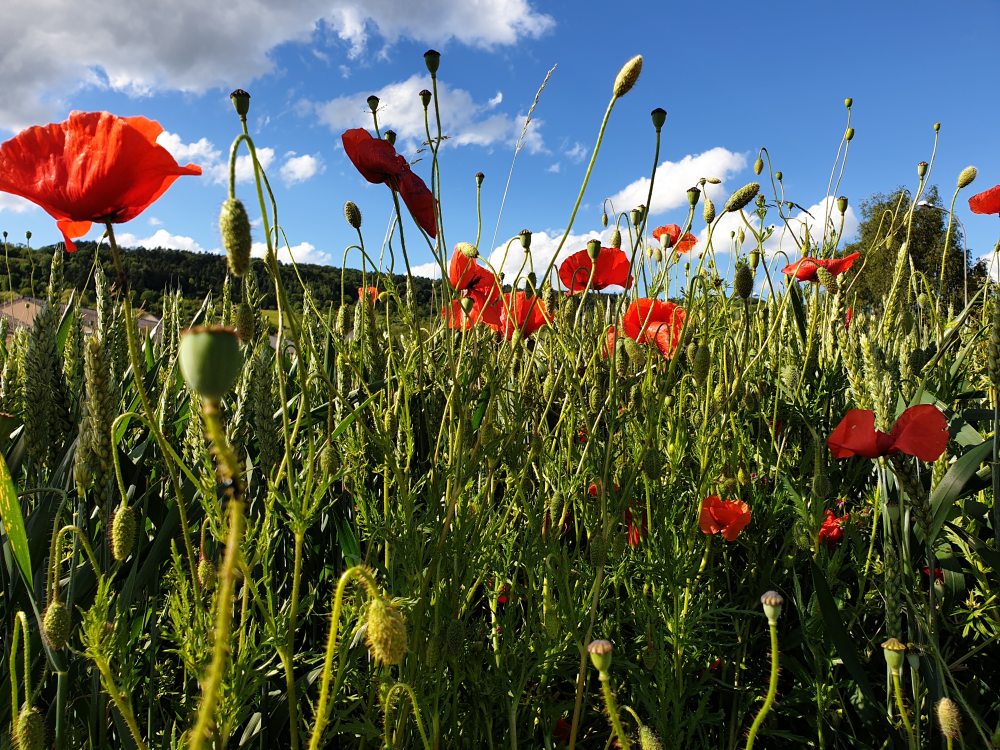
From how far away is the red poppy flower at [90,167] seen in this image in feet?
2.82

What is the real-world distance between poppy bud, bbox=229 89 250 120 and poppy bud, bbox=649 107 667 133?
0.63 meters

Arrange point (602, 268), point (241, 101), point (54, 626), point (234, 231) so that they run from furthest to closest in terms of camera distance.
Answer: point (602, 268), point (241, 101), point (54, 626), point (234, 231)

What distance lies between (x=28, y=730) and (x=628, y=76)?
1048mm

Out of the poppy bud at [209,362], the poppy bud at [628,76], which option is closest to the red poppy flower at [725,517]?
the poppy bud at [628,76]

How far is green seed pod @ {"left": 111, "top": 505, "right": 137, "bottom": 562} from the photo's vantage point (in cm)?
80

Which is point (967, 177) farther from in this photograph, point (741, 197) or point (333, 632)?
point (333, 632)

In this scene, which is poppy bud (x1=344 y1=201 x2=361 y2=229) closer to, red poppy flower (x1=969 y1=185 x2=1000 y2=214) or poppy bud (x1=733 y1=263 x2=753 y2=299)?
poppy bud (x1=733 y1=263 x2=753 y2=299)

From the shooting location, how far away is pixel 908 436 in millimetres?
1056

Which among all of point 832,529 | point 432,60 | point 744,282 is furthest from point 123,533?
point 832,529

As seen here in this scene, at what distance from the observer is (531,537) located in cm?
112

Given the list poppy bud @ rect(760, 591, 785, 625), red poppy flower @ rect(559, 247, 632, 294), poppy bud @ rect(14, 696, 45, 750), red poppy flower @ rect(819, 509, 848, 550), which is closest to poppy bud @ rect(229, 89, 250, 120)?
poppy bud @ rect(14, 696, 45, 750)

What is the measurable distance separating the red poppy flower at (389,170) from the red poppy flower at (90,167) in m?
0.27

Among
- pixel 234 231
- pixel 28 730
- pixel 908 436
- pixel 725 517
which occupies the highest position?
pixel 234 231

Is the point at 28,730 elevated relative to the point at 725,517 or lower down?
lower down
